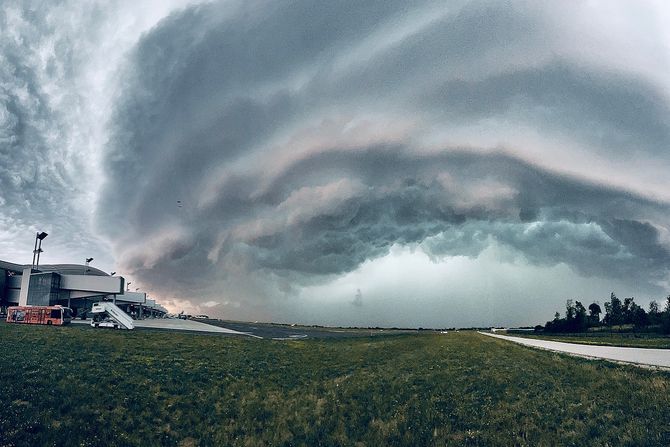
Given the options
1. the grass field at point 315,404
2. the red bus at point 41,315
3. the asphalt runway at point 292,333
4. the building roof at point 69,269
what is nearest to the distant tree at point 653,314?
the asphalt runway at point 292,333

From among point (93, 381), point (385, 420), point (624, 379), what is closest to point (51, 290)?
point (93, 381)

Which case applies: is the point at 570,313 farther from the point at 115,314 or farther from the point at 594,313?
the point at 115,314

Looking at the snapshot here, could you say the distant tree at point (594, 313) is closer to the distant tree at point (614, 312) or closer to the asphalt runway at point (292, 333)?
the distant tree at point (614, 312)

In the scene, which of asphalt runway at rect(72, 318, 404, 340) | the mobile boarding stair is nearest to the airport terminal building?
asphalt runway at rect(72, 318, 404, 340)

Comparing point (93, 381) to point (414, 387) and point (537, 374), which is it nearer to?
point (414, 387)

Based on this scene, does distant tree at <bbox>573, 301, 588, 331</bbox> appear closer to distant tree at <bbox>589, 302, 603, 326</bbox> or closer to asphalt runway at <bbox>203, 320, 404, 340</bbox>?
distant tree at <bbox>589, 302, 603, 326</bbox>
